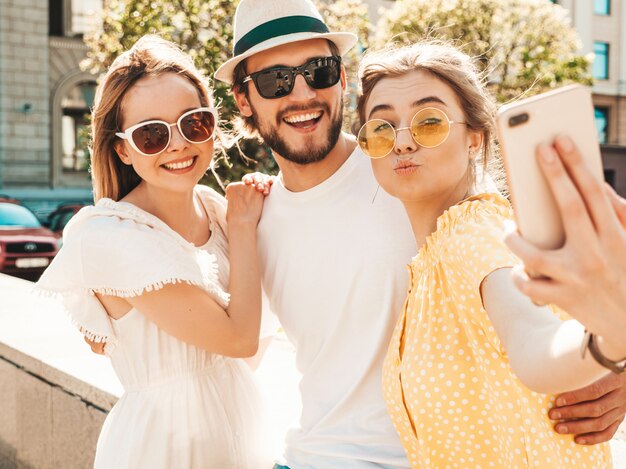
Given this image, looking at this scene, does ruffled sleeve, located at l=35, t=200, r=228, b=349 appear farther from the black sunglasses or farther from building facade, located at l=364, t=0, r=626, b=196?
building facade, located at l=364, t=0, r=626, b=196

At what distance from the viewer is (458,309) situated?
155 cm

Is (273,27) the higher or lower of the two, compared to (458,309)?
higher

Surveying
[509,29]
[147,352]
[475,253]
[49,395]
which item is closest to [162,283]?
[147,352]

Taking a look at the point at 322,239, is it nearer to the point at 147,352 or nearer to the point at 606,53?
the point at 147,352

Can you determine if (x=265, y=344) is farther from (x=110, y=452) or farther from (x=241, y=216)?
(x=110, y=452)

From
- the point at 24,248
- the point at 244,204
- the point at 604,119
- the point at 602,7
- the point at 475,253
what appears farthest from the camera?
the point at 604,119

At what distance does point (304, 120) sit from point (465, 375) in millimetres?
1357

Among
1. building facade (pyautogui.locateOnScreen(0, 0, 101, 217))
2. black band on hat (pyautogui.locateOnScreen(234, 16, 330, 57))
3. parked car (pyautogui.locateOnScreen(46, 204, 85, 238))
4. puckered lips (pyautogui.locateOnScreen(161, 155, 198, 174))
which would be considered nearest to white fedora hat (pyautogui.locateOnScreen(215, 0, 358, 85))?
black band on hat (pyautogui.locateOnScreen(234, 16, 330, 57))

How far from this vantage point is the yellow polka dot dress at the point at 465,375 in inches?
57.1

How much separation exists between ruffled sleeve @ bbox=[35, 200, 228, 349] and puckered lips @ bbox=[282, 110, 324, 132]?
62 centimetres

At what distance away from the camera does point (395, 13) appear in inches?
777

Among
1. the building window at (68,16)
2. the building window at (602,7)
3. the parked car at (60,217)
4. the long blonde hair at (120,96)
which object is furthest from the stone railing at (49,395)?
the building window at (602,7)

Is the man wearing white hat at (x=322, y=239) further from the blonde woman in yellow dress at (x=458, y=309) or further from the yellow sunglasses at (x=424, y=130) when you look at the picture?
the yellow sunglasses at (x=424, y=130)

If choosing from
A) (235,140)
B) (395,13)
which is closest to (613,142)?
(395,13)
